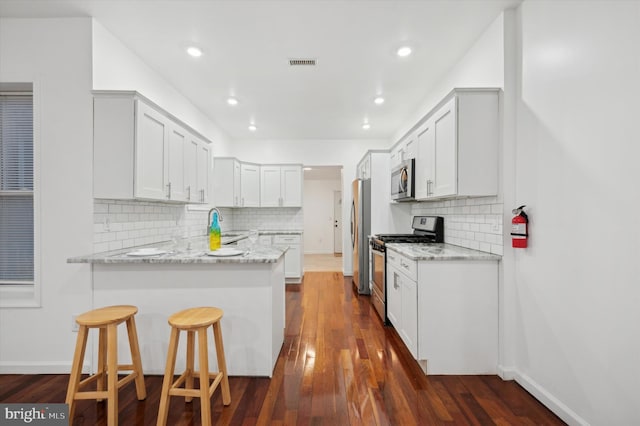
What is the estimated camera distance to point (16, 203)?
7.95ft

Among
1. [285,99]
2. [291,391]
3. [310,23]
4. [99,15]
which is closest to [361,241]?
[285,99]

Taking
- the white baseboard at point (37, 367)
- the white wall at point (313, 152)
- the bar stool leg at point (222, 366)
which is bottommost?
the white baseboard at point (37, 367)

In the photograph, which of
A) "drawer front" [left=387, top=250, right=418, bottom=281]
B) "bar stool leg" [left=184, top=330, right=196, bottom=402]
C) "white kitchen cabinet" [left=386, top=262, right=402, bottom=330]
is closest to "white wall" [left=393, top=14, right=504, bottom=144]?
"drawer front" [left=387, top=250, right=418, bottom=281]

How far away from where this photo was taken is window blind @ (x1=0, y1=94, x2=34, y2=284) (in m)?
2.41

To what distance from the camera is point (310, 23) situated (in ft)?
7.66

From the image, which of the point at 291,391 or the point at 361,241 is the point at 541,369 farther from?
the point at 361,241

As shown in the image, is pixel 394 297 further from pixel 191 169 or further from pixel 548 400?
pixel 191 169

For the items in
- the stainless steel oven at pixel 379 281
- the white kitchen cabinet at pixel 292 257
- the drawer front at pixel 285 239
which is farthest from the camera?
the drawer front at pixel 285 239

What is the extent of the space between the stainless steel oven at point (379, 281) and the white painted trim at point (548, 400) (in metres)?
1.38

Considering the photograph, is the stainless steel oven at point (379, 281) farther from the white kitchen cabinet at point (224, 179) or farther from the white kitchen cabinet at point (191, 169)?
the white kitchen cabinet at point (224, 179)

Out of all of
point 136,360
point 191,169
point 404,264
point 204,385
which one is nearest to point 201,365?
point 204,385

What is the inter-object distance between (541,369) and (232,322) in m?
2.25

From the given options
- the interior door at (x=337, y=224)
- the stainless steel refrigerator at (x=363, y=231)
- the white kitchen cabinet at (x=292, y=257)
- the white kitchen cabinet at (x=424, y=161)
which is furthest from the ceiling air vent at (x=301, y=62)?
the interior door at (x=337, y=224)

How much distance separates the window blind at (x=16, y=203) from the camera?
2414mm
